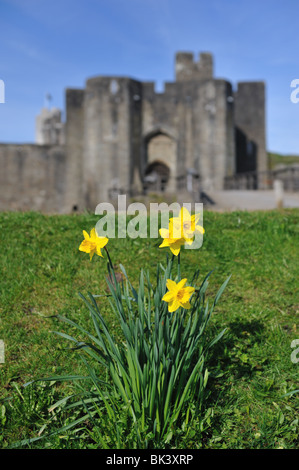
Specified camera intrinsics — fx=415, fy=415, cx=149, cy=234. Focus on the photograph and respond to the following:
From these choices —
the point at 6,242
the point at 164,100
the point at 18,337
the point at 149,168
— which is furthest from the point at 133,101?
the point at 18,337

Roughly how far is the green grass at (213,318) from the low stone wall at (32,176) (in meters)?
18.7

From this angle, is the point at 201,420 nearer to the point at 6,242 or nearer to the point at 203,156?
the point at 6,242

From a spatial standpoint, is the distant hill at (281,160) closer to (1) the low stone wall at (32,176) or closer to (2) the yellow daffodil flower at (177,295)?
(1) the low stone wall at (32,176)

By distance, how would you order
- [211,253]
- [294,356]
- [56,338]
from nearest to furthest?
[294,356] → [56,338] → [211,253]

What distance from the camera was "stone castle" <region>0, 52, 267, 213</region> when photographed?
2198 centimetres

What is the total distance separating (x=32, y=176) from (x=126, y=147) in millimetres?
6121

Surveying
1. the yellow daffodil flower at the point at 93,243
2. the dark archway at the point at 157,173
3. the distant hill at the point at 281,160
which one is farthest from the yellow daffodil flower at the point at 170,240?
the distant hill at the point at 281,160

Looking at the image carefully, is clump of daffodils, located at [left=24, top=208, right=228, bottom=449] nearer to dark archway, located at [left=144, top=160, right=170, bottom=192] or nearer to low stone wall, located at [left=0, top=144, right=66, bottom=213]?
dark archway, located at [left=144, top=160, right=170, bottom=192]

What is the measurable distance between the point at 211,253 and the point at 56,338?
2.11 m

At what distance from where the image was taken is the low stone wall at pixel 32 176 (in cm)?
2394

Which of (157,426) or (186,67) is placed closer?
(157,426)

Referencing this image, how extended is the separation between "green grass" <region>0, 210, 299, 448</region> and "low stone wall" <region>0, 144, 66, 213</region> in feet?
61.3

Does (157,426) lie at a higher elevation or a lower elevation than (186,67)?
lower

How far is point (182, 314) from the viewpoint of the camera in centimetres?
243
